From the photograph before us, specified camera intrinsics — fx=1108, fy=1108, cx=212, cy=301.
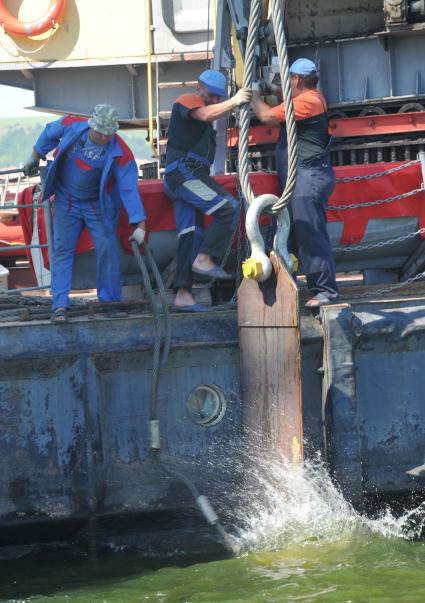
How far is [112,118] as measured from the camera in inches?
276

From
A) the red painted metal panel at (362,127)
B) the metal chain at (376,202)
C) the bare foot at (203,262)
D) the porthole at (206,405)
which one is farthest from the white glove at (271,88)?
the porthole at (206,405)

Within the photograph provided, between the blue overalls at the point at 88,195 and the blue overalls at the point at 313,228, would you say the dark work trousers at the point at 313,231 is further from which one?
the blue overalls at the point at 88,195

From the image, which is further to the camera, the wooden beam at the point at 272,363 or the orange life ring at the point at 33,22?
the orange life ring at the point at 33,22

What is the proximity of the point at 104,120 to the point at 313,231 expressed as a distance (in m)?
1.52

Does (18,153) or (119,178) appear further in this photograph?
(18,153)

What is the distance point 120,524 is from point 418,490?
6.13 feet

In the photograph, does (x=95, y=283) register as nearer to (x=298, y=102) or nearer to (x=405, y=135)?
(x=298, y=102)

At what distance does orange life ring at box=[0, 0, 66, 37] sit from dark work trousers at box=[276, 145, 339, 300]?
7.07 metres

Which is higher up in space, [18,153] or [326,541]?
[18,153]

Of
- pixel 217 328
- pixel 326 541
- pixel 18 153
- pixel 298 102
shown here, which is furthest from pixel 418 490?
pixel 18 153

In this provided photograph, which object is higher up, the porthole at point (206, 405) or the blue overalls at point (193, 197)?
the blue overalls at point (193, 197)

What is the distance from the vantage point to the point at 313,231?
23.6ft

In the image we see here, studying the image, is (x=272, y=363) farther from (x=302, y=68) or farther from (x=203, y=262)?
(x=302, y=68)

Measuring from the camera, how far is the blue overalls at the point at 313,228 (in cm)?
720
